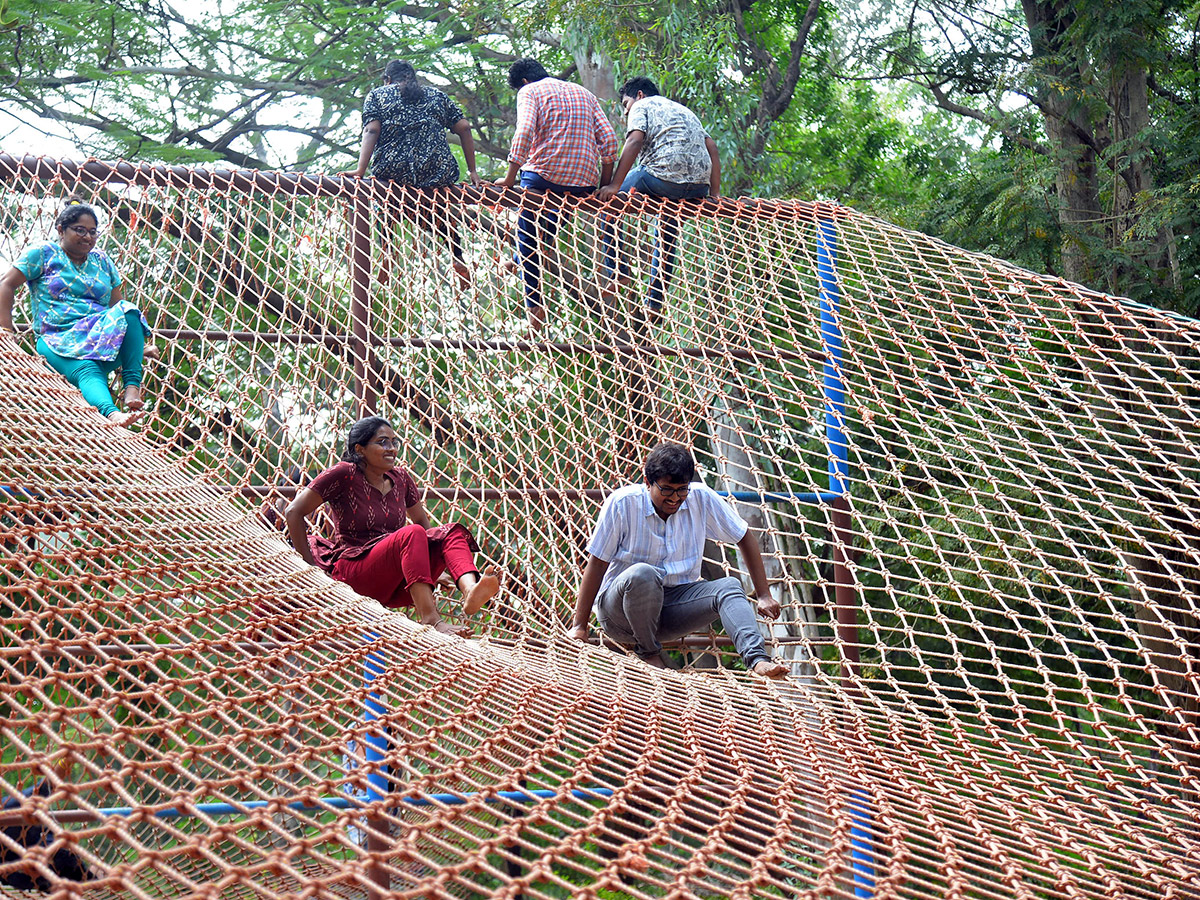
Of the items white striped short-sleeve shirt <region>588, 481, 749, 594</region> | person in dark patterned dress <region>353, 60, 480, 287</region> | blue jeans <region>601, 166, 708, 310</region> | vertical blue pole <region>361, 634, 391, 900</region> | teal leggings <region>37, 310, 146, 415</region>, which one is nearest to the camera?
vertical blue pole <region>361, 634, 391, 900</region>

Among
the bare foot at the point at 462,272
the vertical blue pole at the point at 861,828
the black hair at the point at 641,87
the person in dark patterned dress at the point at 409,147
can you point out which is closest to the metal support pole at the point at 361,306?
the person in dark patterned dress at the point at 409,147

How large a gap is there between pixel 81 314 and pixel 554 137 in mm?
1708

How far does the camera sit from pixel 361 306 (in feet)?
12.2

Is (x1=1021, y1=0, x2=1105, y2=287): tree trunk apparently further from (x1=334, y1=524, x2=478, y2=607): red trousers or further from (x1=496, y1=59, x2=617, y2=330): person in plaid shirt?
(x1=334, y1=524, x2=478, y2=607): red trousers

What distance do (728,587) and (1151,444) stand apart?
1.04m

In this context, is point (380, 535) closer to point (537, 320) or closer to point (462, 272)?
point (537, 320)

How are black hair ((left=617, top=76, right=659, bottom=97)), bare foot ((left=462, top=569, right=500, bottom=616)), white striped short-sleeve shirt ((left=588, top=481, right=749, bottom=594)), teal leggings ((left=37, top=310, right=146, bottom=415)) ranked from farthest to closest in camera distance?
black hair ((left=617, top=76, right=659, bottom=97)) → teal leggings ((left=37, top=310, right=146, bottom=415)) → white striped short-sleeve shirt ((left=588, top=481, right=749, bottom=594)) → bare foot ((left=462, top=569, right=500, bottom=616))

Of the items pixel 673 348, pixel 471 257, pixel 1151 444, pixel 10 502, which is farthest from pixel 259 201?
pixel 1151 444

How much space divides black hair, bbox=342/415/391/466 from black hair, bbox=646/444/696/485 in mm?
624

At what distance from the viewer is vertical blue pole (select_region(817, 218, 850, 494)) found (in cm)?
322

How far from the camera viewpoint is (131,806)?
1158 millimetres

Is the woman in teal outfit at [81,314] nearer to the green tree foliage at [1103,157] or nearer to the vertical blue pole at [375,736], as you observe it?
the vertical blue pole at [375,736]

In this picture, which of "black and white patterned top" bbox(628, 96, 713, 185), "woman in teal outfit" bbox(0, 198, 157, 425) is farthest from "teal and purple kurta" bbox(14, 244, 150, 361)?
"black and white patterned top" bbox(628, 96, 713, 185)

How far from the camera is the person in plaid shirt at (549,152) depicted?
157 inches
